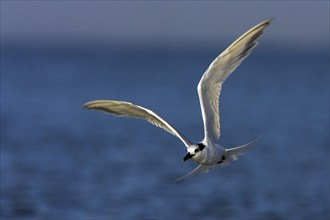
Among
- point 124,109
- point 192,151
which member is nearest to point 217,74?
point 192,151

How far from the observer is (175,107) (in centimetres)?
4619

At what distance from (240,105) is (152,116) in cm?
3797

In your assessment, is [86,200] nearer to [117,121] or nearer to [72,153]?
[72,153]

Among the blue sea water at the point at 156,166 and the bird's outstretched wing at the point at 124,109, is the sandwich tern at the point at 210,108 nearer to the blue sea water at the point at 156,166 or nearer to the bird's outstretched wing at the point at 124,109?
the bird's outstretched wing at the point at 124,109

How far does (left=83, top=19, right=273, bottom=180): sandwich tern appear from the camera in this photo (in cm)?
1184

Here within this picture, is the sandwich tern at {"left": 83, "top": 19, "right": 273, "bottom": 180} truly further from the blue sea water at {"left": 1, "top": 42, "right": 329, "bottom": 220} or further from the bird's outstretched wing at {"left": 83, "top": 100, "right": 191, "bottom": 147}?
the blue sea water at {"left": 1, "top": 42, "right": 329, "bottom": 220}

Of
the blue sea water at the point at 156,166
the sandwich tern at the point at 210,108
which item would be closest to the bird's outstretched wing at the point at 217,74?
the sandwich tern at the point at 210,108

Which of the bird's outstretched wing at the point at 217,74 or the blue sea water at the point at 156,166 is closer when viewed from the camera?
the bird's outstretched wing at the point at 217,74

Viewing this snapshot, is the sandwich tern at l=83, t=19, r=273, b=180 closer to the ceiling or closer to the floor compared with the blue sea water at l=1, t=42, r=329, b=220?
closer to the floor

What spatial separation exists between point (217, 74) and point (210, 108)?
16.5 inches

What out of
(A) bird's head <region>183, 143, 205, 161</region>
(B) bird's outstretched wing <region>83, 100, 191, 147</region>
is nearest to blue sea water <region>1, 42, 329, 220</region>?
(B) bird's outstretched wing <region>83, 100, 191, 147</region>

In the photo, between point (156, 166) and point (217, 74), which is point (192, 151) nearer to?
point (217, 74)

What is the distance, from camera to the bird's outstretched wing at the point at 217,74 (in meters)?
11.8

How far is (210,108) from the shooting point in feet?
40.5
